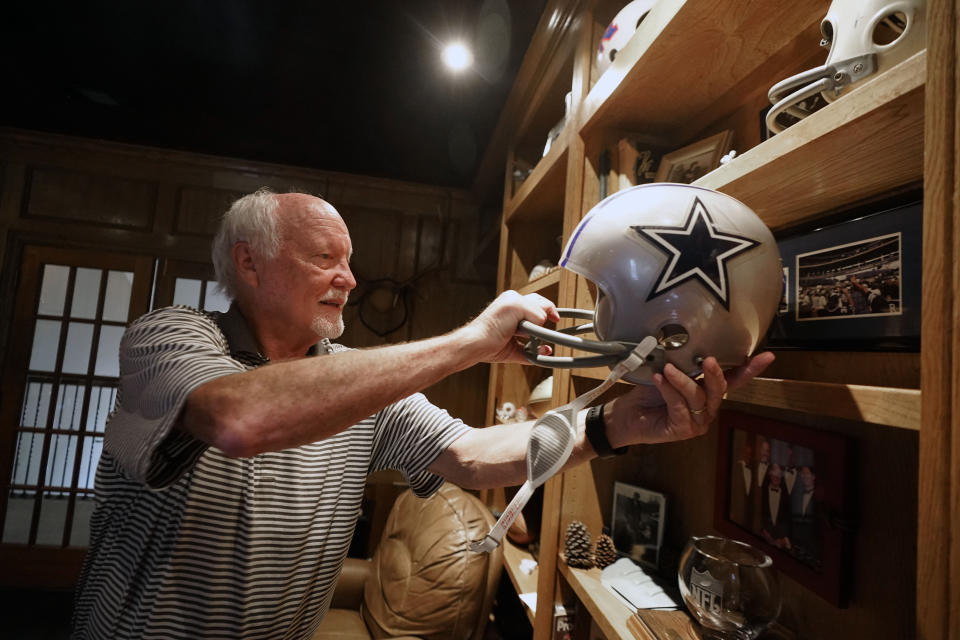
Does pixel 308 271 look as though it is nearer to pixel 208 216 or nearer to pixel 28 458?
pixel 208 216

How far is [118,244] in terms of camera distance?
11.2 ft

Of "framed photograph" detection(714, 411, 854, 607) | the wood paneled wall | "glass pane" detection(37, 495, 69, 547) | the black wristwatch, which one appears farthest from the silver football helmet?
"glass pane" detection(37, 495, 69, 547)

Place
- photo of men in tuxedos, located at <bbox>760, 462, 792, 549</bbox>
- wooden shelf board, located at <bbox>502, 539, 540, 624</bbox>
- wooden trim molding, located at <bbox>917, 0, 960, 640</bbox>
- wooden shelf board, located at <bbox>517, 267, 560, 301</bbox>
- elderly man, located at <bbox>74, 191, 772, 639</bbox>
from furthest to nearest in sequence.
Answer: wooden shelf board, located at <bbox>502, 539, 540, 624</bbox>, wooden shelf board, located at <bbox>517, 267, 560, 301</bbox>, photo of men in tuxedos, located at <bbox>760, 462, 792, 549</bbox>, elderly man, located at <bbox>74, 191, 772, 639</bbox>, wooden trim molding, located at <bbox>917, 0, 960, 640</bbox>

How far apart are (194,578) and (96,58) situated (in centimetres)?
279

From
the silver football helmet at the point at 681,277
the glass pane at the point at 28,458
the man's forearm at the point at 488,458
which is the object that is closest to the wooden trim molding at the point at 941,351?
the silver football helmet at the point at 681,277

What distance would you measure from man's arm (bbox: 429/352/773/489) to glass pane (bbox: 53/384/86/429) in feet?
11.7

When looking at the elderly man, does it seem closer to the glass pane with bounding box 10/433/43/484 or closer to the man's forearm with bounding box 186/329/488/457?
the man's forearm with bounding box 186/329/488/457

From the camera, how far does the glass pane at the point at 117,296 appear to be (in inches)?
138

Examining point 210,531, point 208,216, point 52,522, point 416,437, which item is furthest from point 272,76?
point 52,522

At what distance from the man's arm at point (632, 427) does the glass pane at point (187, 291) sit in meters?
3.07

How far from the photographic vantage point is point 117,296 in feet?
11.6

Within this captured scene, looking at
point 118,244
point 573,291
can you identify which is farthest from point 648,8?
point 118,244

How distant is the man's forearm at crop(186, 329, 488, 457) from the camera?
68 centimetres

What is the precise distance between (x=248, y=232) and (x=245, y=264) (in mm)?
99
